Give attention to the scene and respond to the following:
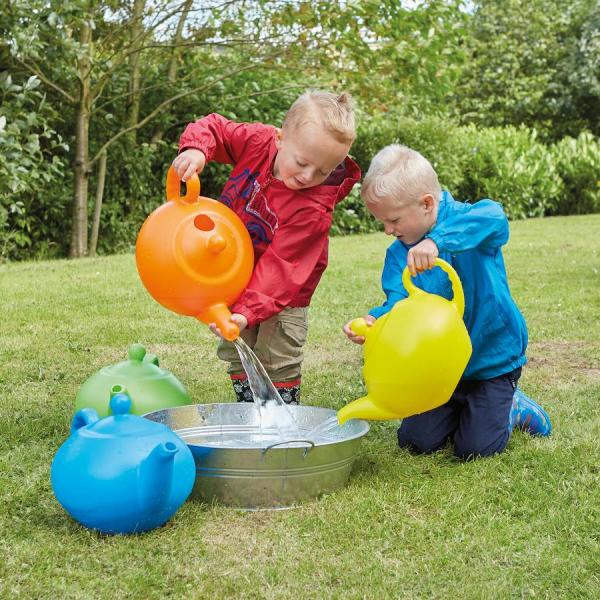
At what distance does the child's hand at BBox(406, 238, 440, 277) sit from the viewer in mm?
2465

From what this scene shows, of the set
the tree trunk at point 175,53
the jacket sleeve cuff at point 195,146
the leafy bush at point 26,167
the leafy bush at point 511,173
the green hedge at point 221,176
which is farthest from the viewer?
the leafy bush at point 511,173

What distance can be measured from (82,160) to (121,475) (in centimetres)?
632

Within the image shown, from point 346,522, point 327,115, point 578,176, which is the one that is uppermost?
point 327,115

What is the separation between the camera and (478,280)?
2.80 m

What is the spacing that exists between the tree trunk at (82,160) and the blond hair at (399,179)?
564 centimetres

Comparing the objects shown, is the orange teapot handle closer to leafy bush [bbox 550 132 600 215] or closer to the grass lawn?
the grass lawn

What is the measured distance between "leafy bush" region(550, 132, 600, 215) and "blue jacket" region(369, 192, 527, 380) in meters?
11.3

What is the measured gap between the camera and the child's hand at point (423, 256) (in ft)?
8.09

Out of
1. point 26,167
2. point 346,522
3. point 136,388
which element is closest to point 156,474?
point 346,522

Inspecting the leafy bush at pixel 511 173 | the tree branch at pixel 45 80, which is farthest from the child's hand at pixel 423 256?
the leafy bush at pixel 511 173

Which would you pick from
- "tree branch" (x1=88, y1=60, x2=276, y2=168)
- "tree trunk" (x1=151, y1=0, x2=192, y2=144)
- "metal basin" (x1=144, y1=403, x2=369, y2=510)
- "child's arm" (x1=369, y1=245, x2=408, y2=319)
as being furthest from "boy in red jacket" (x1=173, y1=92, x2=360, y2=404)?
"tree trunk" (x1=151, y1=0, x2=192, y2=144)

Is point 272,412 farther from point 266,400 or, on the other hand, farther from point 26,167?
point 26,167

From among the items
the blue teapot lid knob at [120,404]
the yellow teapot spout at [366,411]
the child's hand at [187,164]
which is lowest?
the yellow teapot spout at [366,411]

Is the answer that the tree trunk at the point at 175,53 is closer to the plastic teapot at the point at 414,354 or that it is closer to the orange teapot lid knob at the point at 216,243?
A: the orange teapot lid knob at the point at 216,243
